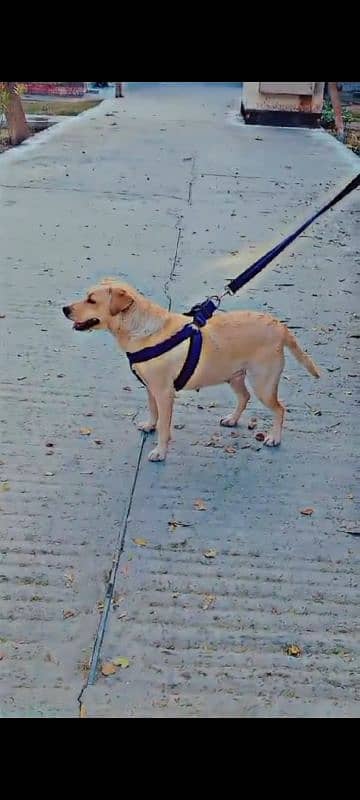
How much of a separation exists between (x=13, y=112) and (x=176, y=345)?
8015 mm

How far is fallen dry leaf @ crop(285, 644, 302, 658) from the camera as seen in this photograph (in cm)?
233

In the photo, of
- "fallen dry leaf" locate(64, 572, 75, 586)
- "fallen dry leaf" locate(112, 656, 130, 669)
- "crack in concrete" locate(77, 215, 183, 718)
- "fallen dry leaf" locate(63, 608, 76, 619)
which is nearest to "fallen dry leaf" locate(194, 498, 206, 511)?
"crack in concrete" locate(77, 215, 183, 718)

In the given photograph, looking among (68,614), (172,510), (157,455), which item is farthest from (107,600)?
(157,455)

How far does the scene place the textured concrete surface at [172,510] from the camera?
2.23 meters

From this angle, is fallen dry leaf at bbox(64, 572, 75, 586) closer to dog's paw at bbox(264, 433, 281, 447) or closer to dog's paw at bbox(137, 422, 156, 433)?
dog's paw at bbox(137, 422, 156, 433)

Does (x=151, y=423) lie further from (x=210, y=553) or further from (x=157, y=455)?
(x=210, y=553)

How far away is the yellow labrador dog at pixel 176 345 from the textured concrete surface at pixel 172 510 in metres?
0.32

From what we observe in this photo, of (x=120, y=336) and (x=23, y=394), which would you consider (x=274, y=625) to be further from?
(x=23, y=394)

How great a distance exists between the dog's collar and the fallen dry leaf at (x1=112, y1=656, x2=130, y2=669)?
127 centimetres

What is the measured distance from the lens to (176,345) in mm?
3146

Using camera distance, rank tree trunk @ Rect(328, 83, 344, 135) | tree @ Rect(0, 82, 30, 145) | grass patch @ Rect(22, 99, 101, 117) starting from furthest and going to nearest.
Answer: grass patch @ Rect(22, 99, 101, 117)
tree trunk @ Rect(328, 83, 344, 135)
tree @ Rect(0, 82, 30, 145)

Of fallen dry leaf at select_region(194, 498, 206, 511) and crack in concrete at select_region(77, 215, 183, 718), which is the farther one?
fallen dry leaf at select_region(194, 498, 206, 511)

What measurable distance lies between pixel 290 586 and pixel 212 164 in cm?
782

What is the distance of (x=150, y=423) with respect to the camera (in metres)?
3.55
